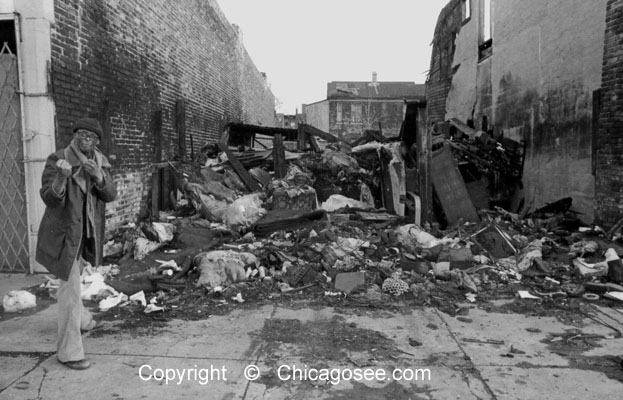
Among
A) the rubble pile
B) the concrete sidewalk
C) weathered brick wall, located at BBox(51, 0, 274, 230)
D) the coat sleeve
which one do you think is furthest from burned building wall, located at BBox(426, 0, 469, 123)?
the coat sleeve

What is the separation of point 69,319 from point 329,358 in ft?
6.78

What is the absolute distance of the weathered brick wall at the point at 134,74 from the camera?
598 cm

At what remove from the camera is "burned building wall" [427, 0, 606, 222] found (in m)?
8.27

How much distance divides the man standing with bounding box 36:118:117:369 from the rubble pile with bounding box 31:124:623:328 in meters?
1.24

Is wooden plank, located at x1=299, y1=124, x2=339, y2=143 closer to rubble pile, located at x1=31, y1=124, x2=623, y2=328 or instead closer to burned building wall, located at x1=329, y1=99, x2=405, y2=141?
rubble pile, located at x1=31, y1=124, x2=623, y2=328

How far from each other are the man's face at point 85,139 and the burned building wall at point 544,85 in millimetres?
8430

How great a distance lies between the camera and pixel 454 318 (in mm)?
4512

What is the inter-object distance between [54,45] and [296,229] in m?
4.42

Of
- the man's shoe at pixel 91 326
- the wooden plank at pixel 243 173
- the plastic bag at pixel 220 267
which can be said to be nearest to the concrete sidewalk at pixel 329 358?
the man's shoe at pixel 91 326

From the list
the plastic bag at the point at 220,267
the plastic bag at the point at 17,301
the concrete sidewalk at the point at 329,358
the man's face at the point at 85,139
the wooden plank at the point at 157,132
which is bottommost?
the concrete sidewalk at the point at 329,358

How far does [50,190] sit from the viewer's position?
319 cm

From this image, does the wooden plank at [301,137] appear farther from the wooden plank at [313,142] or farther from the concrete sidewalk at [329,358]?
Result: the concrete sidewalk at [329,358]

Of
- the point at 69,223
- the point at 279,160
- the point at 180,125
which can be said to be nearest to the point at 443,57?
the point at 279,160

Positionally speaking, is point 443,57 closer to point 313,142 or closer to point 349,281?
point 313,142
